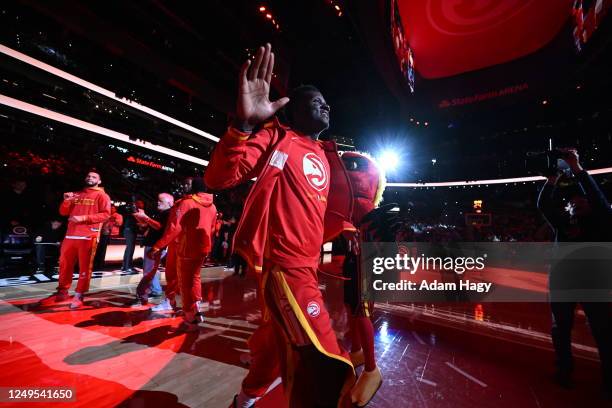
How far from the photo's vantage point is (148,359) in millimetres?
2787

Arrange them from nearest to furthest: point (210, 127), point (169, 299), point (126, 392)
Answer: point (126, 392) → point (169, 299) → point (210, 127)

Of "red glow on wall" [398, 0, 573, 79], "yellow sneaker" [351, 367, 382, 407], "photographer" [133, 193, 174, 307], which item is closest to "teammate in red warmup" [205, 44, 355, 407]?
"yellow sneaker" [351, 367, 382, 407]

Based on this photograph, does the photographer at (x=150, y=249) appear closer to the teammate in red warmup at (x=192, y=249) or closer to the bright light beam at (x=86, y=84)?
the teammate in red warmup at (x=192, y=249)

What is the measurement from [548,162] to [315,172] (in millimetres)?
2939

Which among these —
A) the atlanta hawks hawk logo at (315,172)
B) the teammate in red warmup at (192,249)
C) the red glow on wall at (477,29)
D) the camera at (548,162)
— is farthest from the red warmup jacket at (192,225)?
the red glow on wall at (477,29)

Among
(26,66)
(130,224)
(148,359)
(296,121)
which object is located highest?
(26,66)

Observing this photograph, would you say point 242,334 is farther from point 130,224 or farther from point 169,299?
point 130,224

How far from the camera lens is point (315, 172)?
1645 millimetres

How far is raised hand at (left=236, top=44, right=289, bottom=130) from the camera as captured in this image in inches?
50.3

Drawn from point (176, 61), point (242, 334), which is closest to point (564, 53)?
point (242, 334)

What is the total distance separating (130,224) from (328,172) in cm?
756

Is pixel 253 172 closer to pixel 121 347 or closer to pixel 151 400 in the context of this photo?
pixel 151 400

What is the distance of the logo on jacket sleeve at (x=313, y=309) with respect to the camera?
4.06 ft

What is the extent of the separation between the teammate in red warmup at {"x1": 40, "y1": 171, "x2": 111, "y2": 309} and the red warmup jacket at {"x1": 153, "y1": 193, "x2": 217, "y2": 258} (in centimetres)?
149
